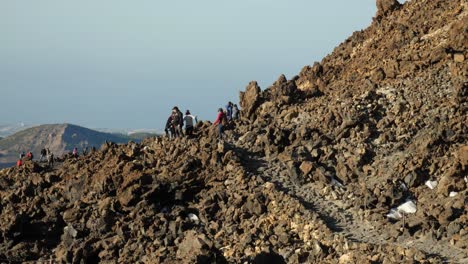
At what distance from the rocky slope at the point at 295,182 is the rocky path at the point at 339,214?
0.06 metres

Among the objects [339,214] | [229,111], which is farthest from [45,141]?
[339,214]

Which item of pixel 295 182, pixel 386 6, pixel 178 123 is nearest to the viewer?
pixel 295 182

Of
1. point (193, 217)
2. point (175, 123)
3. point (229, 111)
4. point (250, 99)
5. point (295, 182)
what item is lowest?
point (193, 217)

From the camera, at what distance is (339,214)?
88.8 ft

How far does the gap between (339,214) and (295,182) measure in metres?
3.06

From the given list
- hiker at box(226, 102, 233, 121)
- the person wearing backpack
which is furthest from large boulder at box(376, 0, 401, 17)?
the person wearing backpack

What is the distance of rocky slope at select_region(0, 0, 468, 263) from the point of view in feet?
82.9

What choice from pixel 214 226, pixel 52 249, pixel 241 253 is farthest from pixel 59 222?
pixel 241 253

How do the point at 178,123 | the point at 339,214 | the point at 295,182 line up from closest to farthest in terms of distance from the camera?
the point at 339,214 < the point at 295,182 < the point at 178,123

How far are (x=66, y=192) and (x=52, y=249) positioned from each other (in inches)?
142

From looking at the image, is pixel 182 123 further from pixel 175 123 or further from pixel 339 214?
pixel 339 214

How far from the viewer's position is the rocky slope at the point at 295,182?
25.3 metres

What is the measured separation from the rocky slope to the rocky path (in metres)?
0.06

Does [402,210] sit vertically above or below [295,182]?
below
